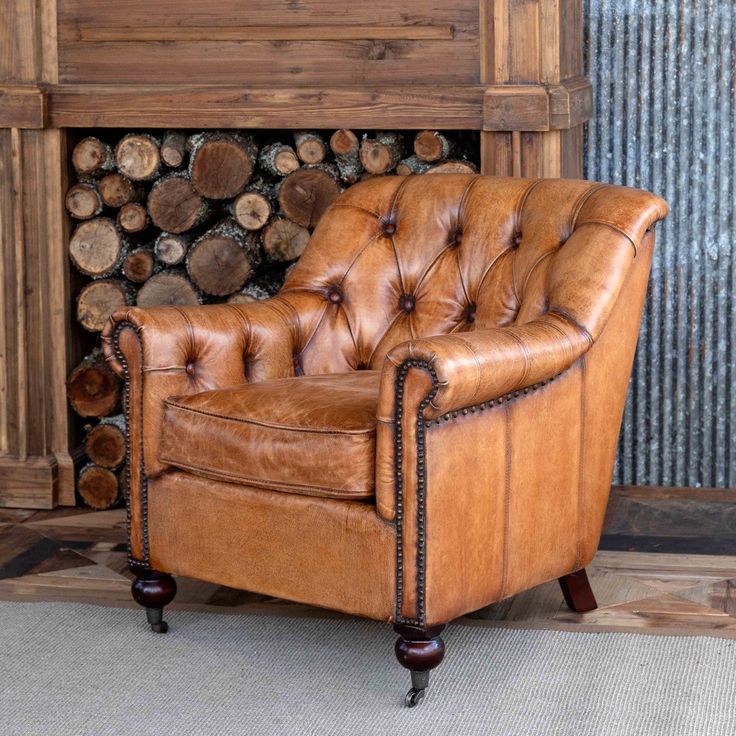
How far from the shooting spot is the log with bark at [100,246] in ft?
11.2

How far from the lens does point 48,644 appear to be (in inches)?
98.7

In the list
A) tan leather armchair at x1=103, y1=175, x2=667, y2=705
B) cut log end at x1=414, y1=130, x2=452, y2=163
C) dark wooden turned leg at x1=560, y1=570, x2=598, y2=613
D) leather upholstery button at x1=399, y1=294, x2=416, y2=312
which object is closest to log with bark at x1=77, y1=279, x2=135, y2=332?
tan leather armchair at x1=103, y1=175, x2=667, y2=705

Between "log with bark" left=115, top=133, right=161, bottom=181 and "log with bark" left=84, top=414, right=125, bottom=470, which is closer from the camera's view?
"log with bark" left=115, top=133, right=161, bottom=181

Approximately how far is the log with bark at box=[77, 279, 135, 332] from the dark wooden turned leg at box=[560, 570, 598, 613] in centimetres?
147

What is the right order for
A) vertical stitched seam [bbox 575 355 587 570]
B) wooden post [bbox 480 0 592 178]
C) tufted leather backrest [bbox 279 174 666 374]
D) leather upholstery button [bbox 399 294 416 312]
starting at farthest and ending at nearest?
wooden post [bbox 480 0 592 178] → leather upholstery button [bbox 399 294 416 312] → tufted leather backrest [bbox 279 174 666 374] → vertical stitched seam [bbox 575 355 587 570]

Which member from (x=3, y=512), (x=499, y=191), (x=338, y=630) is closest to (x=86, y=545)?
(x=3, y=512)

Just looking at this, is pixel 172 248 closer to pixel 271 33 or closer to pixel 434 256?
pixel 271 33

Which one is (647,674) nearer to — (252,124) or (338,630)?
(338,630)

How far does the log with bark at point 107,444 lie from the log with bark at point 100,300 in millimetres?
268

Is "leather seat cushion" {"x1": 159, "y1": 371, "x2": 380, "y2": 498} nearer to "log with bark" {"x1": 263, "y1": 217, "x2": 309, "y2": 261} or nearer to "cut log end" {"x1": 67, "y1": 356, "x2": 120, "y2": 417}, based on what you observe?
"log with bark" {"x1": 263, "y1": 217, "x2": 309, "y2": 261}

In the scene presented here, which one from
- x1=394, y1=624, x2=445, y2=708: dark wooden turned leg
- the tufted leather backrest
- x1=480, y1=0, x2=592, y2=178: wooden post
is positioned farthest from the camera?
x1=480, y1=0, x2=592, y2=178: wooden post

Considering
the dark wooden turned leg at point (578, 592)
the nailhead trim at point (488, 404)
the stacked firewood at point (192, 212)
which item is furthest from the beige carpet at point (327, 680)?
the stacked firewood at point (192, 212)

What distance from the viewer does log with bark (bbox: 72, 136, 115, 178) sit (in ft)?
11.2

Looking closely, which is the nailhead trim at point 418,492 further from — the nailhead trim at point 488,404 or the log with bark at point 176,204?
the log with bark at point 176,204
